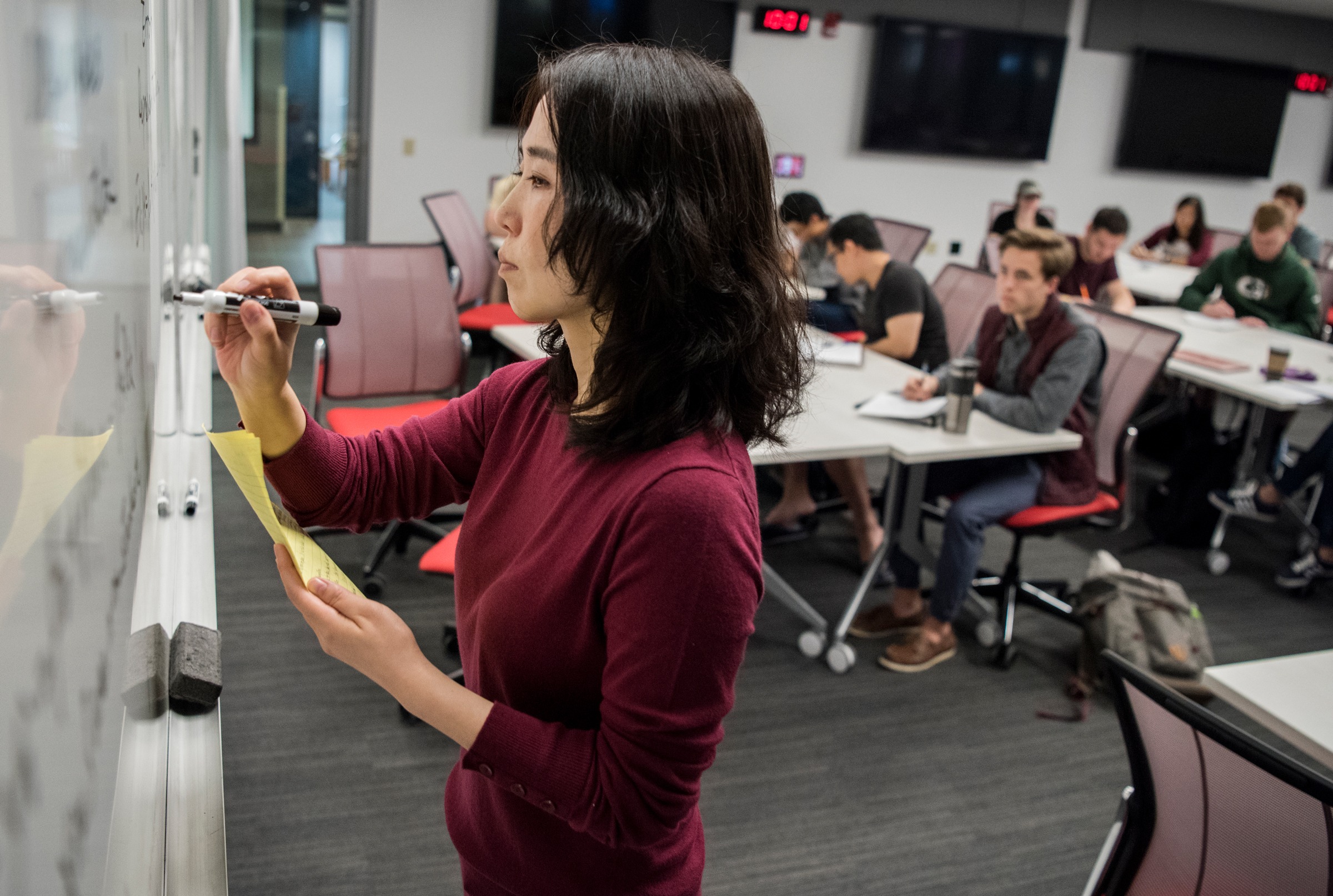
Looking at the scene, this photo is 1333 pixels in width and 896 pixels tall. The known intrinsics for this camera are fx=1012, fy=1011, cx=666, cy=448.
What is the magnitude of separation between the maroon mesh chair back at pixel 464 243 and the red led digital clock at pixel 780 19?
10.7ft

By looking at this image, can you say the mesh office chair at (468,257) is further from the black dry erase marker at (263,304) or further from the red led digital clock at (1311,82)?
the red led digital clock at (1311,82)

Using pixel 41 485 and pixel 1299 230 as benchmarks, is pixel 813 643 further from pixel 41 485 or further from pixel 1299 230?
pixel 1299 230

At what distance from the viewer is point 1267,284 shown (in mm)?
4945

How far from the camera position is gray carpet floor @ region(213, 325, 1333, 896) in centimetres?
215

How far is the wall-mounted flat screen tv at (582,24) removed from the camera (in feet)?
21.0

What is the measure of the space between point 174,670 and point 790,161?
6.99m

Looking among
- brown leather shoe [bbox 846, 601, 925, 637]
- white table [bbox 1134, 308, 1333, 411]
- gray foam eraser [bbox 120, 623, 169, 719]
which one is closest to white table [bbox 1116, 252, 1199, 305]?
white table [bbox 1134, 308, 1333, 411]

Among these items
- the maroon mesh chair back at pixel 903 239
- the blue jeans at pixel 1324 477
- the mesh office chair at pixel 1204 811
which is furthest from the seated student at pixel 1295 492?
the mesh office chair at pixel 1204 811

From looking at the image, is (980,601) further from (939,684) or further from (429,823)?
(429,823)

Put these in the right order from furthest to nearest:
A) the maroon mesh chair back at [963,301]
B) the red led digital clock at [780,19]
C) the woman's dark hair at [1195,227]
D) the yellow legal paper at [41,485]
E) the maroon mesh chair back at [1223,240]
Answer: the maroon mesh chair back at [1223,240]
the red led digital clock at [780,19]
the woman's dark hair at [1195,227]
the maroon mesh chair back at [963,301]
the yellow legal paper at [41,485]

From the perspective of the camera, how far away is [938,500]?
139 inches

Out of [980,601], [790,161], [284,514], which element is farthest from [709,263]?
[790,161]

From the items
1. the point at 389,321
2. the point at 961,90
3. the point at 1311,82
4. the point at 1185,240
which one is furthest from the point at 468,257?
the point at 1311,82

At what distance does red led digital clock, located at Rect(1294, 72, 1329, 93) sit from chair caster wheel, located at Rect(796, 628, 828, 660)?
28.6 feet
